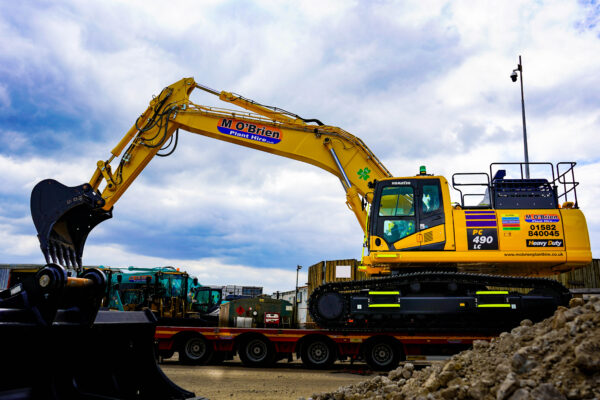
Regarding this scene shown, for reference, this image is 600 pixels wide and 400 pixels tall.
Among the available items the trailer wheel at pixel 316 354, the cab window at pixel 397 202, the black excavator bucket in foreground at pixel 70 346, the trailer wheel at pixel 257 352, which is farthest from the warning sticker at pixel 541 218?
the black excavator bucket in foreground at pixel 70 346

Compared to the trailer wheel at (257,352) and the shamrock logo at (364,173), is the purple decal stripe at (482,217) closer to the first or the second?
the shamrock logo at (364,173)

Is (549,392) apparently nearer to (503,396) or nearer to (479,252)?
(503,396)

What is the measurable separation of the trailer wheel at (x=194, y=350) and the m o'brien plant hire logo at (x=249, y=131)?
5.34m

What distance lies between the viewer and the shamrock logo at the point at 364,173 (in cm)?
1233

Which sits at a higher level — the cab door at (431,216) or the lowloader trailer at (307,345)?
the cab door at (431,216)

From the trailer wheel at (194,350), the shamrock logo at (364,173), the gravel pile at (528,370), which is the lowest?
the trailer wheel at (194,350)

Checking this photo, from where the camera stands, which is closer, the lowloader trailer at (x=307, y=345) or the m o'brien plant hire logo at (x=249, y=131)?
the lowloader trailer at (x=307, y=345)

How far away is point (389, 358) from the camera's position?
1079 cm

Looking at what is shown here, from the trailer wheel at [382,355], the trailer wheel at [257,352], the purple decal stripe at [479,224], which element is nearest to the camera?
the purple decal stripe at [479,224]

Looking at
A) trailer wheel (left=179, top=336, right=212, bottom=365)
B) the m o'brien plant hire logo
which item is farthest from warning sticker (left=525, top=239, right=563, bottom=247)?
trailer wheel (left=179, top=336, right=212, bottom=365)

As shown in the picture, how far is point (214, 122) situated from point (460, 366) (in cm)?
1047

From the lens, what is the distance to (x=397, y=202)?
34.7ft

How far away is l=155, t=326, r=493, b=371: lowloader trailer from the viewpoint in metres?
10.6

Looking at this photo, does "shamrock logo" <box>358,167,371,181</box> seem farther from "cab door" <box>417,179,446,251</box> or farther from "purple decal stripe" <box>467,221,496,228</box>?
"purple decal stripe" <box>467,221,496,228</box>
